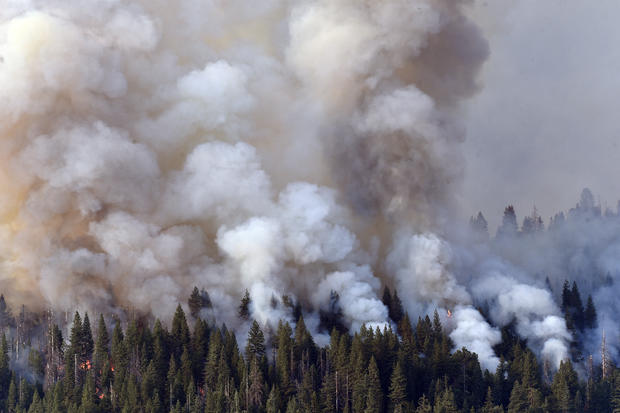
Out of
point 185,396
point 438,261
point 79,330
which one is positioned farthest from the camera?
point 438,261

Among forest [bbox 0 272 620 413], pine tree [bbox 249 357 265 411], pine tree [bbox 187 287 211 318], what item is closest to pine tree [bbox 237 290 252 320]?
pine tree [bbox 187 287 211 318]

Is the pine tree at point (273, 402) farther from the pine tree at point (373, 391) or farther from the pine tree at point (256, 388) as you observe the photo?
the pine tree at point (373, 391)

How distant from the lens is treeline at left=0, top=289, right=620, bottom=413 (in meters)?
73.4

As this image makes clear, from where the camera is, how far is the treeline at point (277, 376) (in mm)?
73438

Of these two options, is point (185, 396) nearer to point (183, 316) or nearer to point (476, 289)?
point (183, 316)

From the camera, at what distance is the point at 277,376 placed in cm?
7650

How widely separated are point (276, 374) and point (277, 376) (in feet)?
0.91

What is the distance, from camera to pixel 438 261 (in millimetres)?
93625

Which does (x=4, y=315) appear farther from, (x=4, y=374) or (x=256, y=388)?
(x=256, y=388)

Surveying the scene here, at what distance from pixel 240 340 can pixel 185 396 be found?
12322mm

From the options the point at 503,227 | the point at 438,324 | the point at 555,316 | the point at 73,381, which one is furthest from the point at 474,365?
the point at 503,227

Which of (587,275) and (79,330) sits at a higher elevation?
(587,275)

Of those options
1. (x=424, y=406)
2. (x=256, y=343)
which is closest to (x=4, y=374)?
(x=256, y=343)

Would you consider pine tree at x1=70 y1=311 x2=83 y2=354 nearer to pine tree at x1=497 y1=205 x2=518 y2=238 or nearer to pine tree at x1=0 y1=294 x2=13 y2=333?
pine tree at x1=0 y1=294 x2=13 y2=333
